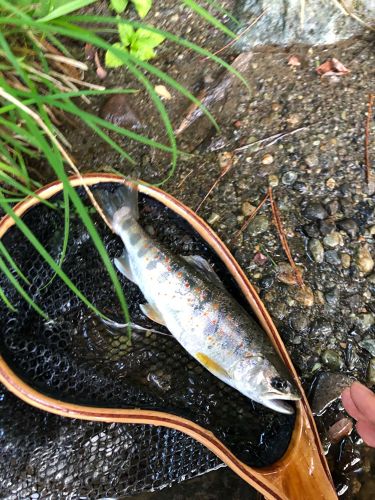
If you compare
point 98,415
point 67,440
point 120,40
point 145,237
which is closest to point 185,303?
point 145,237

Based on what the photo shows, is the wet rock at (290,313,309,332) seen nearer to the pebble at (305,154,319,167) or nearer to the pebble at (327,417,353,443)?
the pebble at (327,417,353,443)

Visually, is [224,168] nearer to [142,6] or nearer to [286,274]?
[286,274]

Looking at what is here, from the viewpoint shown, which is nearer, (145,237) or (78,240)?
(145,237)

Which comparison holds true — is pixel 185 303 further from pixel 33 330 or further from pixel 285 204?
pixel 285 204

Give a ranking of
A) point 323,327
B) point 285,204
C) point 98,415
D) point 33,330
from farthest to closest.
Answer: point 285,204, point 323,327, point 33,330, point 98,415

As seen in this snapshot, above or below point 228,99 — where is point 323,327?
below

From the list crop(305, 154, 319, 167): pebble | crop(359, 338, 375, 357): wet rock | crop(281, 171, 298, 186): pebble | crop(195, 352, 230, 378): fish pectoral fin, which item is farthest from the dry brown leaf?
crop(195, 352, 230, 378): fish pectoral fin

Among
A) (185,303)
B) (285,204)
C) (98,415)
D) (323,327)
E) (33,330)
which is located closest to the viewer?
(98,415)
